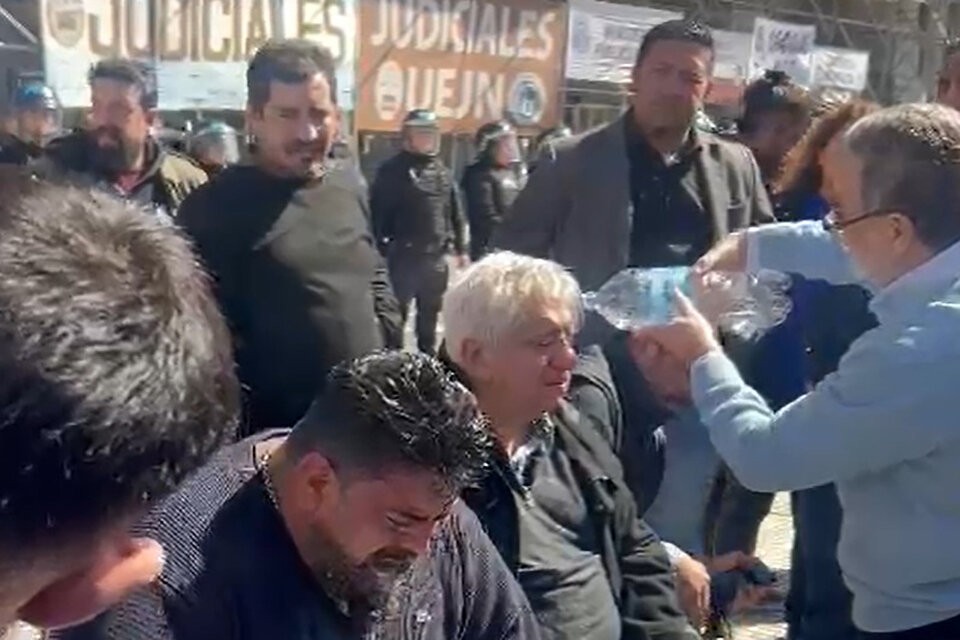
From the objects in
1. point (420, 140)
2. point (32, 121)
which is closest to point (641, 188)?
point (32, 121)

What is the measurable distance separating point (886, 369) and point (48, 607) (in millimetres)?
1638

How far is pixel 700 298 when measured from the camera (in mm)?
A: 2957

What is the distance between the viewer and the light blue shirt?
2252mm

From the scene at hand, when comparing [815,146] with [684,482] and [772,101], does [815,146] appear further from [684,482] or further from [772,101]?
[772,101]

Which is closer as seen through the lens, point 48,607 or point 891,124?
point 48,607

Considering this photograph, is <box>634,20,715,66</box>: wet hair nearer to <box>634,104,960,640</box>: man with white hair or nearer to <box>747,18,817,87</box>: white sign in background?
<box>634,104,960,640</box>: man with white hair

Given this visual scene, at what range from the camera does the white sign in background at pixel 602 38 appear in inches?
533

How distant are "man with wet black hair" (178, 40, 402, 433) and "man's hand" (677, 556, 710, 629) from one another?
0.83m

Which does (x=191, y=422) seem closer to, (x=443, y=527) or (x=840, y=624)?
(x=443, y=527)

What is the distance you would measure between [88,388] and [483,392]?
5.96 ft

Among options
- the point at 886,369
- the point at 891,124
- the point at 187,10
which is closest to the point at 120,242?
the point at 886,369

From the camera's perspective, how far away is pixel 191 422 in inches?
33.1

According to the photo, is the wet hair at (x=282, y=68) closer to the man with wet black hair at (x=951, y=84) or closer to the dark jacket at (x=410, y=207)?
the man with wet black hair at (x=951, y=84)

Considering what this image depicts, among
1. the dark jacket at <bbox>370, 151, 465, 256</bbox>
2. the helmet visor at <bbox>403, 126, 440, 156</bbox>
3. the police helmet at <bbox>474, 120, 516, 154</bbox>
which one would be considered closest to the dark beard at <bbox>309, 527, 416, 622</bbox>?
the dark jacket at <bbox>370, 151, 465, 256</bbox>
